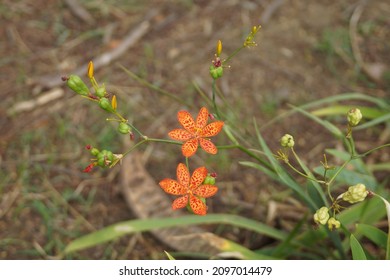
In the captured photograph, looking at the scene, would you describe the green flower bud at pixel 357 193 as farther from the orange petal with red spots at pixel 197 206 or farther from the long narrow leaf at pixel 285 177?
the orange petal with red spots at pixel 197 206

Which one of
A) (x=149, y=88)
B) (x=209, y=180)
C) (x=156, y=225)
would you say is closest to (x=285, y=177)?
(x=209, y=180)

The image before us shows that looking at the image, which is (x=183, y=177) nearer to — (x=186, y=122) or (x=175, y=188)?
(x=175, y=188)

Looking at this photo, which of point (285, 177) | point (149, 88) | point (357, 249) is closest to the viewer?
point (357, 249)

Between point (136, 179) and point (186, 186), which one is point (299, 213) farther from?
point (186, 186)

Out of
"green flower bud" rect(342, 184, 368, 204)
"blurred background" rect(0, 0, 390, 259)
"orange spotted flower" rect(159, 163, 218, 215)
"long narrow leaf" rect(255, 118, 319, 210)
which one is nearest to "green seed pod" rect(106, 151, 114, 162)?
"orange spotted flower" rect(159, 163, 218, 215)

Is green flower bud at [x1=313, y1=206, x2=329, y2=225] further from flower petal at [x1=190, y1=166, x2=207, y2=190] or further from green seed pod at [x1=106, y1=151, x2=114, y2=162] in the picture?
green seed pod at [x1=106, y1=151, x2=114, y2=162]

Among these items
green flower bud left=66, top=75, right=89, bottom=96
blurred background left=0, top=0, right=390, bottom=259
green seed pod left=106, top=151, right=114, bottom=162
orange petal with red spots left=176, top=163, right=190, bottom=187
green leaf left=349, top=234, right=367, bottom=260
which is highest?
blurred background left=0, top=0, right=390, bottom=259
